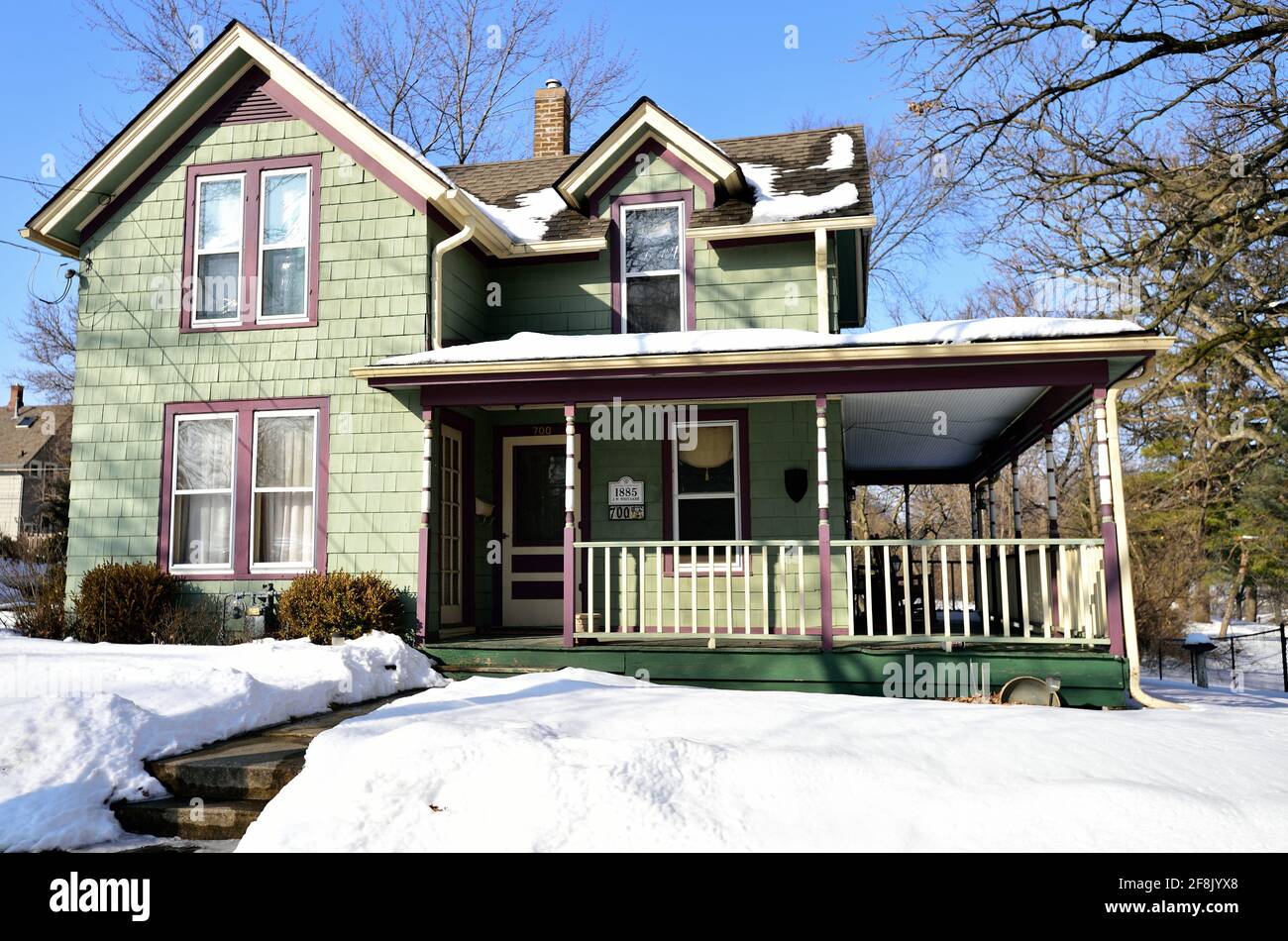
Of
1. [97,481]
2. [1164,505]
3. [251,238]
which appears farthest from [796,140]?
[1164,505]

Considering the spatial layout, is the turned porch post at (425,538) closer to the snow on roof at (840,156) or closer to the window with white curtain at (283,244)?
the window with white curtain at (283,244)

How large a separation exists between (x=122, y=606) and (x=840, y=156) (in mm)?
9954

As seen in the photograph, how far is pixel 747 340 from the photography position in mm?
9211

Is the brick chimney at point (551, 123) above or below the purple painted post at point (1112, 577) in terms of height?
above

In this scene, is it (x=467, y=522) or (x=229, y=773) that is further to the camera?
(x=467, y=522)

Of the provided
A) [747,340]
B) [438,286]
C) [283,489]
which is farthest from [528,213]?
[283,489]

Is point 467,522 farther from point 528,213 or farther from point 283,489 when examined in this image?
point 528,213

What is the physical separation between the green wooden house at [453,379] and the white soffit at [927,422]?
3.1 inches

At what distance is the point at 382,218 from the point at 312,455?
9.07 ft

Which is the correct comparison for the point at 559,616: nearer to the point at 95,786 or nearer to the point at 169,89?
the point at 95,786

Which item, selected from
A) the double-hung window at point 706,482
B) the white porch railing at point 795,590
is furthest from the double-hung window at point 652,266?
the white porch railing at point 795,590

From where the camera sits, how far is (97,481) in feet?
35.9

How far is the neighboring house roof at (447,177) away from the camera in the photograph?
10.6m

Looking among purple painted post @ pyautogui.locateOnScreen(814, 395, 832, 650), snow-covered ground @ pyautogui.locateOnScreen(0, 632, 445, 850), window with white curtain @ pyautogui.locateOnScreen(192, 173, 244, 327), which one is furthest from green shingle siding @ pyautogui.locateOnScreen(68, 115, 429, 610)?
purple painted post @ pyautogui.locateOnScreen(814, 395, 832, 650)
